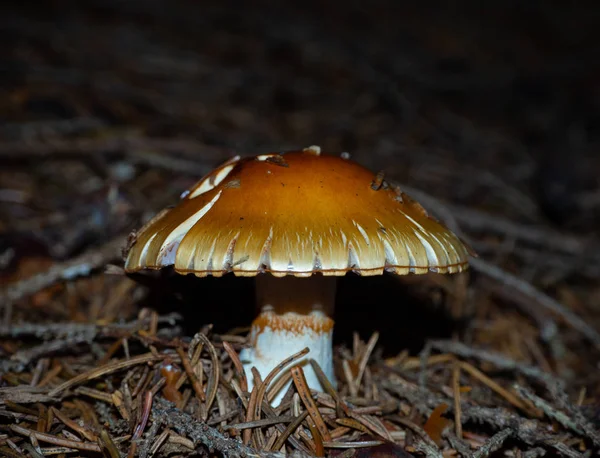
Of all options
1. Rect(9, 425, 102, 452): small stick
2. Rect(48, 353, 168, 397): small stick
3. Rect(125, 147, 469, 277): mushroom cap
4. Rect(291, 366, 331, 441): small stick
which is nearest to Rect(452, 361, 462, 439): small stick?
Rect(291, 366, 331, 441): small stick

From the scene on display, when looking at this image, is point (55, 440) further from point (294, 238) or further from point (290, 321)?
point (294, 238)

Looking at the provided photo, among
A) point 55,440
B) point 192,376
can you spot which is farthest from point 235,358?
point 55,440

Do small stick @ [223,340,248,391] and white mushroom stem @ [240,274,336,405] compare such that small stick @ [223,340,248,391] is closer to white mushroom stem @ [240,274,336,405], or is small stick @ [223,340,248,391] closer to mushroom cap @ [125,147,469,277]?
white mushroom stem @ [240,274,336,405]

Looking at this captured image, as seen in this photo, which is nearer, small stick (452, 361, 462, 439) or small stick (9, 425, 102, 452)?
Answer: small stick (9, 425, 102, 452)

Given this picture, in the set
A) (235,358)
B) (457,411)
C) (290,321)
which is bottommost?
(457,411)

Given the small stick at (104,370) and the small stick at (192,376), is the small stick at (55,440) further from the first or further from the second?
the small stick at (192,376)

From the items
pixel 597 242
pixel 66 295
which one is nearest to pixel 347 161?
pixel 66 295

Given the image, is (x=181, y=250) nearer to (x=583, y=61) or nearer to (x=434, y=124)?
(x=434, y=124)

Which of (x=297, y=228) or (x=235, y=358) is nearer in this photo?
(x=297, y=228)
